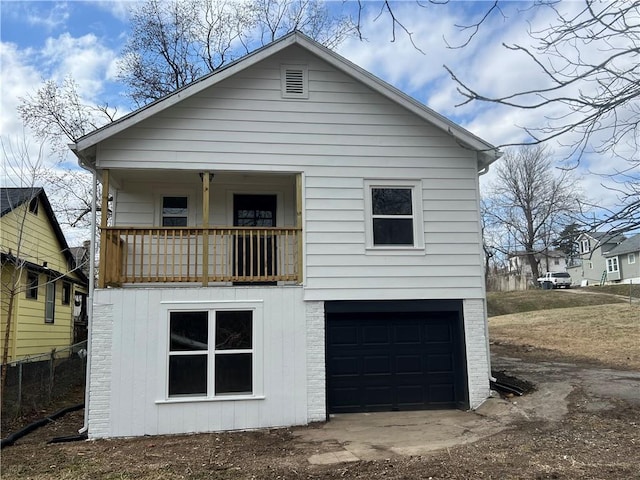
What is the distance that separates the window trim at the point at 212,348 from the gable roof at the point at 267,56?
127 inches

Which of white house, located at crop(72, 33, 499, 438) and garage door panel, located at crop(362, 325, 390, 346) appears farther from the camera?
garage door panel, located at crop(362, 325, 390, 346)

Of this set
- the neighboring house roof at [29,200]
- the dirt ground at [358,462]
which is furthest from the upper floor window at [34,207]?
the dirt ground at [358,462]

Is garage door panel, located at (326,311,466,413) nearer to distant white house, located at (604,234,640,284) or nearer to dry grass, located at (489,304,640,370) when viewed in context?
dry grass, located at (489,304,640,370)

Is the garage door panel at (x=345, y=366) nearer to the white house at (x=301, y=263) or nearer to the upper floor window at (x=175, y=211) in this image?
the white house at (x=301, y=263)

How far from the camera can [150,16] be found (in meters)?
21.5

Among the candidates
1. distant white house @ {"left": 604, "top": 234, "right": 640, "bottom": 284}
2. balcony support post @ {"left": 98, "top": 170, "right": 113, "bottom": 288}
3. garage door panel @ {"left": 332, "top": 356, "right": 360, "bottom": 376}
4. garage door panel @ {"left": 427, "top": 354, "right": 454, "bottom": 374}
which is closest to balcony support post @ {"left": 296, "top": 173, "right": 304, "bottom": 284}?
garage door panel @ {"left": 332, "top": 356, "right": 360, "bottom": 376}

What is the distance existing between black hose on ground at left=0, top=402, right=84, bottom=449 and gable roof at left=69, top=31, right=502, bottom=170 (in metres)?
4.84

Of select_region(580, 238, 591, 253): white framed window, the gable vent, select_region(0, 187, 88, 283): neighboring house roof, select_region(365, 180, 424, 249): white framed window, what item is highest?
the gable vent

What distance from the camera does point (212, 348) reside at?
30.5ft

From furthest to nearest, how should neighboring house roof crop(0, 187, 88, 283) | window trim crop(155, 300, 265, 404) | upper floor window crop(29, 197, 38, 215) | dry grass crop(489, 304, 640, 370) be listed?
upper floor window crop(29, 197, 38, 215) < dry grass crop(489, 304, 640, 370) < neighboring house roof crop(0, 187, 88, 283) < window trim crop(155, 300, 265, 404)

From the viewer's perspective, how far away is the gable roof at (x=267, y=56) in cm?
950

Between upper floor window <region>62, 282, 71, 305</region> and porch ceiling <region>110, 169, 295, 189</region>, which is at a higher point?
porch ceiling <region>110, 169, 295, 189</region>

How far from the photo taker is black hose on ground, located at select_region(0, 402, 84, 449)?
850cm

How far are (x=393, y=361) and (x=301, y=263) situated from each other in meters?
2.65
